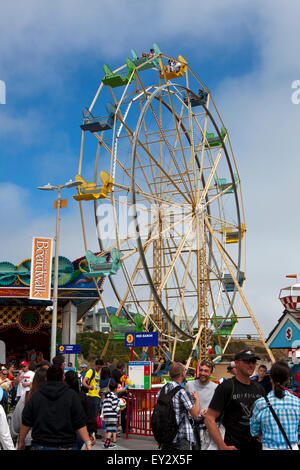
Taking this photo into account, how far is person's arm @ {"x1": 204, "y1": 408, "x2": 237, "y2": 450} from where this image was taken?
4.43 metres

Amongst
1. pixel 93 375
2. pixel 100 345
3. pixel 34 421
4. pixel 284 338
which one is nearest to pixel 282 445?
pixel 34 421

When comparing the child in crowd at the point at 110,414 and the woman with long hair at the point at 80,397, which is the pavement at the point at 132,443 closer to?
the child in crowd at the point at 110,414

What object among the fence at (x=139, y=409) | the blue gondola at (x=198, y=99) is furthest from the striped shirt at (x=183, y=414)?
the blue gondola at (x=198, y=99)

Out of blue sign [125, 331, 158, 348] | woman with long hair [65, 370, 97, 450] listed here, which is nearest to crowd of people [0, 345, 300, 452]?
woman with long hair [65, 370, 97, 450]

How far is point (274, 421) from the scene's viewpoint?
4230 millimetres

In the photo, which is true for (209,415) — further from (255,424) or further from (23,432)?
(23,432)

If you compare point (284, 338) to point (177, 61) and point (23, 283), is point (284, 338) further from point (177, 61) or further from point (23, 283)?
point (23, 283)

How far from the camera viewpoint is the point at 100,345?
63.5 m

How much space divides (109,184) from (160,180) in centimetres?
549

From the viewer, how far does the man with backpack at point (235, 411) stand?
4566 millimetres

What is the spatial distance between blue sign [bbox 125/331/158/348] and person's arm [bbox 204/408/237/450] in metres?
8.45

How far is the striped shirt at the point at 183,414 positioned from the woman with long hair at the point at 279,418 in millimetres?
1262

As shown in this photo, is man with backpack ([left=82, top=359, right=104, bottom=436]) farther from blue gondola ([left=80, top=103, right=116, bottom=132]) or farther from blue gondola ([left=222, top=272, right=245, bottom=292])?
blue gondola ([left=222, top=272, right=245, bottom=292])

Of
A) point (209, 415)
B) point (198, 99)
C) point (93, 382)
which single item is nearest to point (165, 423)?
point (209, 415)
